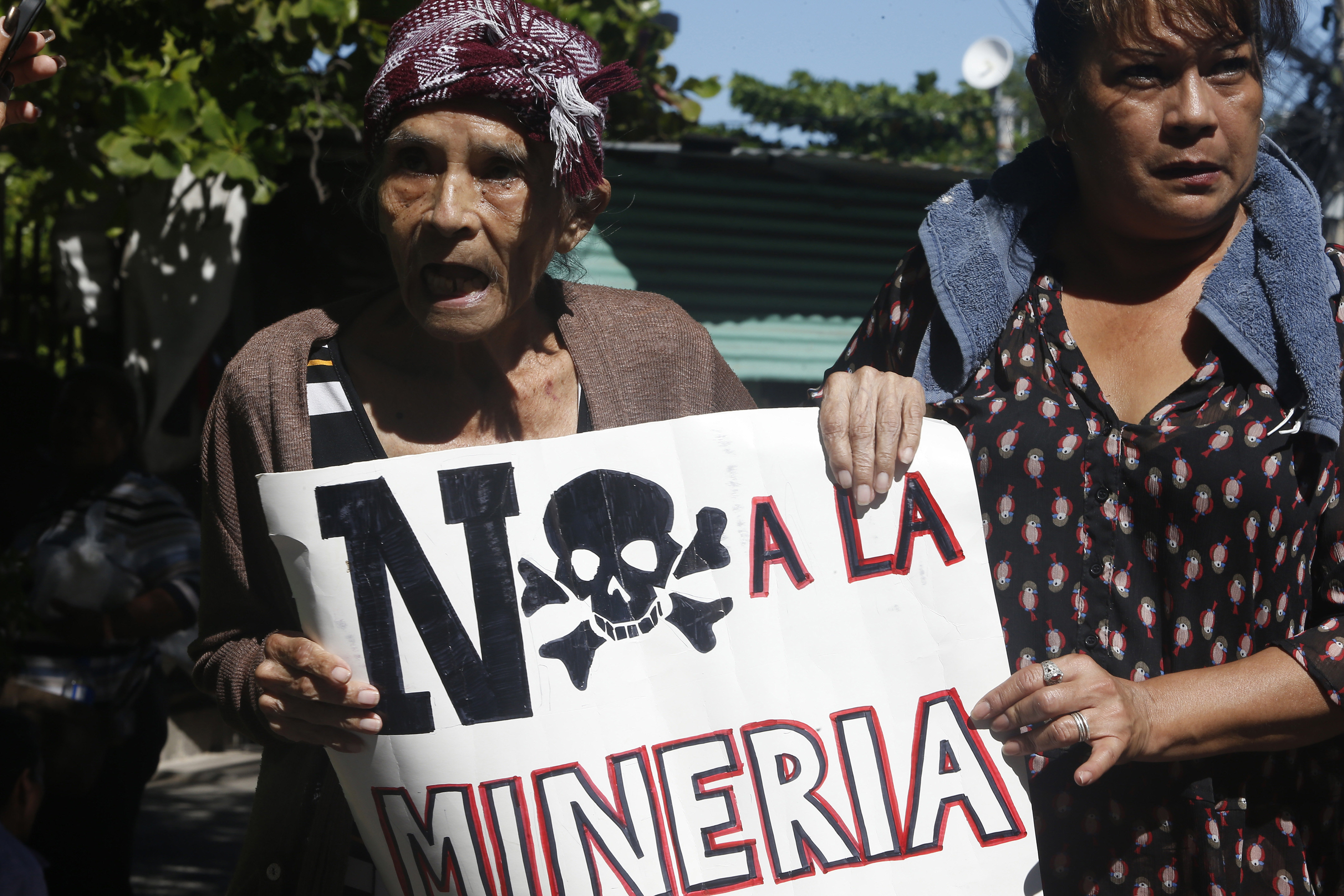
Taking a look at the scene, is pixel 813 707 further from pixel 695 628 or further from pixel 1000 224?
pixel 1000 224

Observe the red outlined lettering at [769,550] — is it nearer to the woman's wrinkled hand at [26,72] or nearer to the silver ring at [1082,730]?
the silver ring at [1082,730]

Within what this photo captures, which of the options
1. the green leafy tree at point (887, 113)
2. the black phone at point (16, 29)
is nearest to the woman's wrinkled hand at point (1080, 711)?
the black phone at point (16, 29)

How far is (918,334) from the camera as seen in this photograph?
1846 millimetres

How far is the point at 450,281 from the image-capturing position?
5.46 feet

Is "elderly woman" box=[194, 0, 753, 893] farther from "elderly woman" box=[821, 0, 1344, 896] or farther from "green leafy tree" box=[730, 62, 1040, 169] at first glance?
"green leafy tree" box=[730, 62, 1040, 169]

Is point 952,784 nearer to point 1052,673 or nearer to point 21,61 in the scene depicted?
point 1052,673

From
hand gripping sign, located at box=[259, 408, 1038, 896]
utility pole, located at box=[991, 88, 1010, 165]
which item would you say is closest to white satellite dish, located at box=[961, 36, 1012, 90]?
utility pole, located at box=[991, 88, 1010, 165]

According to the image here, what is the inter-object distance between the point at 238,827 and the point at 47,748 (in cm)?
270

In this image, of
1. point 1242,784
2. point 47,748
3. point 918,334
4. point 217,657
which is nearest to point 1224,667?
point 1242,784

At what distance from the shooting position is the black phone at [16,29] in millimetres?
1362

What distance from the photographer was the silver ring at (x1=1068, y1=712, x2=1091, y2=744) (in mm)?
1425

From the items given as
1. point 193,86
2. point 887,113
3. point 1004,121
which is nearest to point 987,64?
point 1004,121

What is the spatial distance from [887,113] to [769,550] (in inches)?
1025

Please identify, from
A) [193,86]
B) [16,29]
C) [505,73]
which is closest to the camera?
[16,29]
